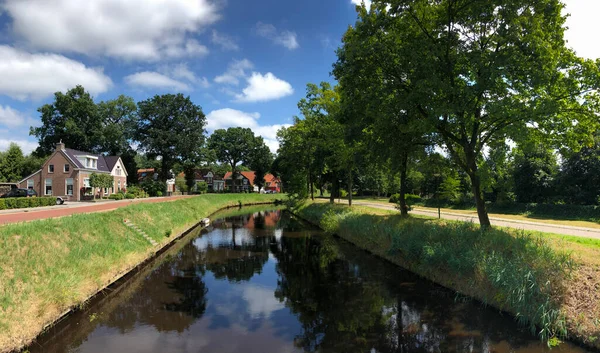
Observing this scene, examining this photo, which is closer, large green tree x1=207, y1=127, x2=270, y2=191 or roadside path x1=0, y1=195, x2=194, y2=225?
roadside path x1=0, y1=195, x2=194, y2=225

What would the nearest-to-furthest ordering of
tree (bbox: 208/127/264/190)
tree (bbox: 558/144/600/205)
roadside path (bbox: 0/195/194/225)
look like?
1. roadside path (bbox: 0/195/194/225)
2. tree (bbox: 558/144/600/205)
3. tree (bbox: 208/127/264/190)

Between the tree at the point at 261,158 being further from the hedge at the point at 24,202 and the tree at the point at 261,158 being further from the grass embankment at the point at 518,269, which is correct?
the grass embankment at the point at 518,269

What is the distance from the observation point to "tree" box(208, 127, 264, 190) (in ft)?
279

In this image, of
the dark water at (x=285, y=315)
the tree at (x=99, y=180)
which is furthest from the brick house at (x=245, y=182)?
the dark water at (x=285, y=315)

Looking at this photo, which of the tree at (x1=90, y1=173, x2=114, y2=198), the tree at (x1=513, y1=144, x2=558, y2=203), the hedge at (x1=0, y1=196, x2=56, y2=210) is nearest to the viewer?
the hedge at (x1=0, y1=196, x2=56, y2=210)

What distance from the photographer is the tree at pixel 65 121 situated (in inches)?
2379

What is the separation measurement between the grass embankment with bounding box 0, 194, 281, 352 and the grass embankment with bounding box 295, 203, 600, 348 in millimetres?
13452

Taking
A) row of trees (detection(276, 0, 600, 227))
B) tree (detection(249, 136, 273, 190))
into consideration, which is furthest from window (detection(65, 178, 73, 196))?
row of trees (detection(276, 0, 600, 227))

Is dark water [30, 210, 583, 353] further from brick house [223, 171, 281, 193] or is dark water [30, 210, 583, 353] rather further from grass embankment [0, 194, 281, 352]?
brick house [223, 171, 281, 193]

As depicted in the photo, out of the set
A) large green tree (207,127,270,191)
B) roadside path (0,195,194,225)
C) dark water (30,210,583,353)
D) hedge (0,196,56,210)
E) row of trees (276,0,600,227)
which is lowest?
dark water (30,210,583,353)


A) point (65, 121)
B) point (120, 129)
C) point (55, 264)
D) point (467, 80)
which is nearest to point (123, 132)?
point (120, 129)

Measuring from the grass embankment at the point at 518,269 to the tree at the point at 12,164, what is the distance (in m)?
68.6

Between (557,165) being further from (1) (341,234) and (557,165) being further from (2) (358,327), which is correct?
(2) (358,327)

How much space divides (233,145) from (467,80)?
7447 centimetres
